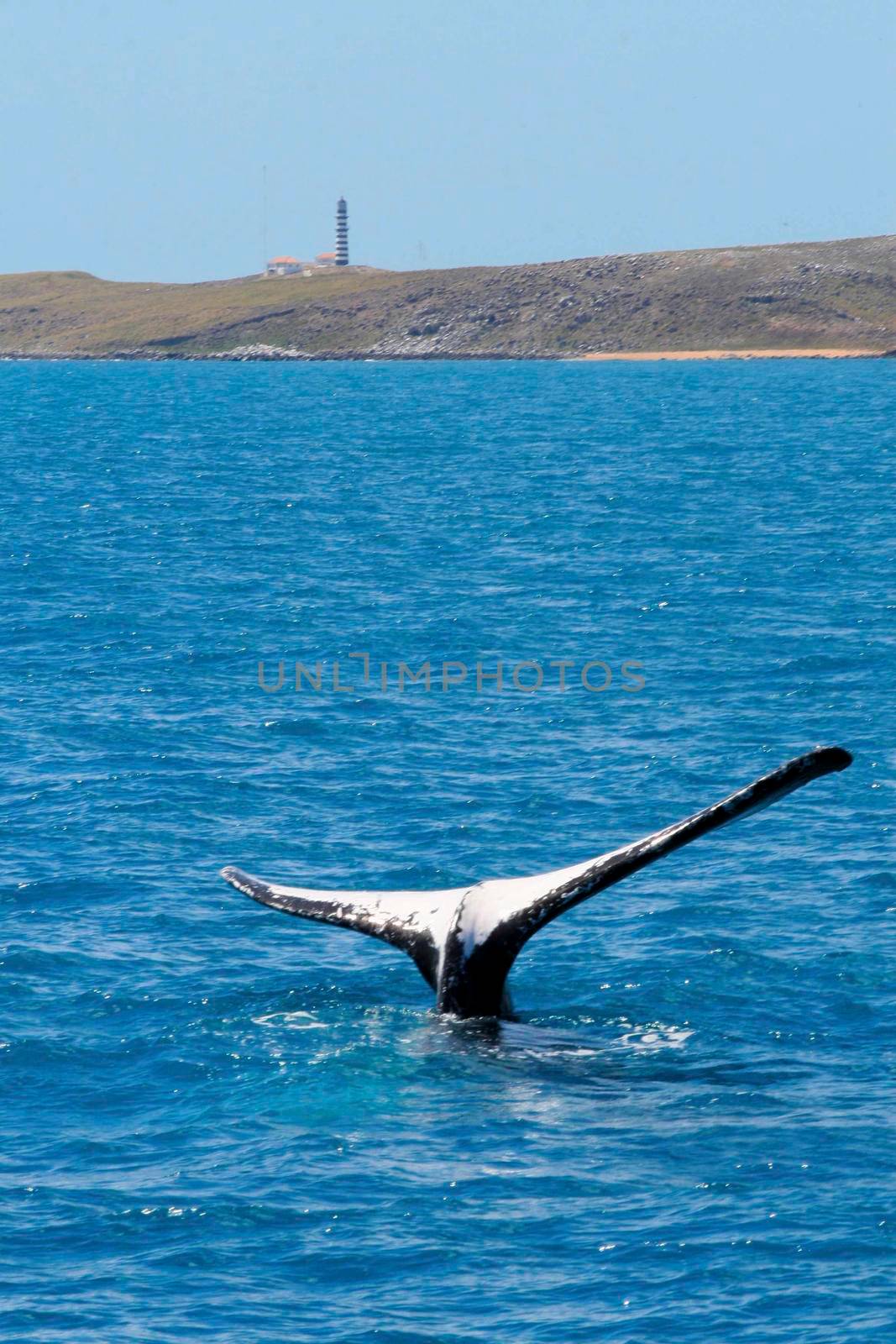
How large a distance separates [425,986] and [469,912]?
4.69 m

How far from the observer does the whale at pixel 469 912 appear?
57.0 ft

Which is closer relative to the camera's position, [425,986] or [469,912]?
[469,912]

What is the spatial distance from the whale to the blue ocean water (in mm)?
873

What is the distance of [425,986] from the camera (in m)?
23.0

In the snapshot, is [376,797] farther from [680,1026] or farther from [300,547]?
[300,547]

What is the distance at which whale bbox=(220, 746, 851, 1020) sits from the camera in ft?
→ 57.0

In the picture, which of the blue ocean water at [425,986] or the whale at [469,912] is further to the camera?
the whale at [469,912]

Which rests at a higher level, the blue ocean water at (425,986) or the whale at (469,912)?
the whale at (469,912)

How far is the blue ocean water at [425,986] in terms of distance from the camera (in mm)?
15977

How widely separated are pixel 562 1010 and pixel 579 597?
35.9 metres

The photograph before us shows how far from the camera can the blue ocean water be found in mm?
15977

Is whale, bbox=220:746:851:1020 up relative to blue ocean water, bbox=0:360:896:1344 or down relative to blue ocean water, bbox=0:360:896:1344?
up

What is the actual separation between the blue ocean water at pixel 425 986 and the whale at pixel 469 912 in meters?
0.87

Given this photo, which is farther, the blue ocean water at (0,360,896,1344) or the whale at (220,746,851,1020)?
the whale at (220,746,851,1020)
